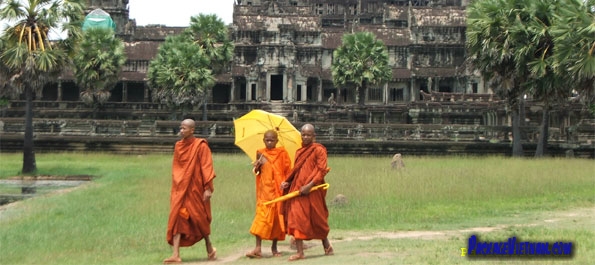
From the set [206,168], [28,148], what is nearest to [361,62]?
[28,148]

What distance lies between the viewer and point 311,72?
→ 198 ft

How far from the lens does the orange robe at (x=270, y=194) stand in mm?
12469

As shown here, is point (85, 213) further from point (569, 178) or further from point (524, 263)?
point (569, 178)

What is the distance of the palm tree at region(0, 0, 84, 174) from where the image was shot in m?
27.4

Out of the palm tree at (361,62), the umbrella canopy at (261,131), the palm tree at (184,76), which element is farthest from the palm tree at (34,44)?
the palm tree at (361,62)

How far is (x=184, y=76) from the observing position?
4944 cm

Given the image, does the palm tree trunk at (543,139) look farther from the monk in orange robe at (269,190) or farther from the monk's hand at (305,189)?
the monk's hand at (305,189)

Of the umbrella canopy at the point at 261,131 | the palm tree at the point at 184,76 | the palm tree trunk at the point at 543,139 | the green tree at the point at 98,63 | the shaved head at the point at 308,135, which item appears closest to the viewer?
the shaved head at the point at 308,135

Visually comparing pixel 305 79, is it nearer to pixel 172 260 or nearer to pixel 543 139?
pixel 543 139

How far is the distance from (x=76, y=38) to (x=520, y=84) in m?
17.9

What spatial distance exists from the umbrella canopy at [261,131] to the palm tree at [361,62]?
39741 millimetres

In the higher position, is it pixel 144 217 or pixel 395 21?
pixel 395 21

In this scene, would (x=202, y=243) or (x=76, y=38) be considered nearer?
(x=202, y=243)

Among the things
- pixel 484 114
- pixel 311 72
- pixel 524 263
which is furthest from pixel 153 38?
pixel 524 263
